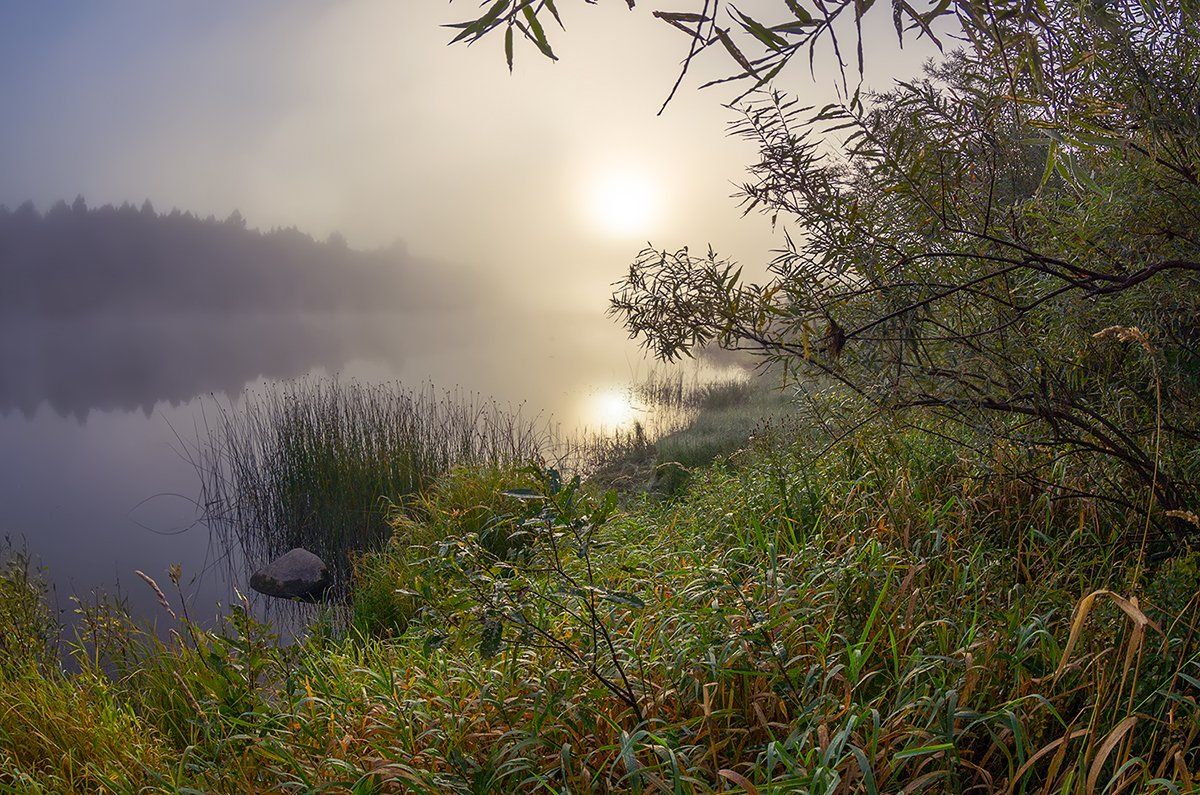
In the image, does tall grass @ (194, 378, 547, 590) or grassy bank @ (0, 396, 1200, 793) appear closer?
grassy bank @ (0, 396, 1200, 793)

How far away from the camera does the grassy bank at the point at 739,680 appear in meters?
1.99

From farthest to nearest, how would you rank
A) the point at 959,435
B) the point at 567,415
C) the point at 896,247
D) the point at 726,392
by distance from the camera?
the point at 726,392 < the point at 567,415 < the point at 959,435 < the point at 896,247

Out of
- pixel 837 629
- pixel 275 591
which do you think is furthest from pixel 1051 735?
pixel 275 591

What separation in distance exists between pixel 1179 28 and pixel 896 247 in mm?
1319

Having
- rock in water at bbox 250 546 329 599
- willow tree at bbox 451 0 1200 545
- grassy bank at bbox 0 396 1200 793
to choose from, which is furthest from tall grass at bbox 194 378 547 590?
willow tree at bbox 451 0 1200 545

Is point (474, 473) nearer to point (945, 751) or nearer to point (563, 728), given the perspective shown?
point (563, 728)

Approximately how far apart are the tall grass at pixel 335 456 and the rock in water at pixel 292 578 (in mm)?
282

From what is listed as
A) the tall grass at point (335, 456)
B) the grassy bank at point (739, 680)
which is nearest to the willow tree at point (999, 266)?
the grassy bank at point (739, 680)

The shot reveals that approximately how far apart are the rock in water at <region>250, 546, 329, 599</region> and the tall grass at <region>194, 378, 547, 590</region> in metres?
0.28

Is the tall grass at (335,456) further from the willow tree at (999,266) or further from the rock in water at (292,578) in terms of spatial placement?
the willow tree at (999,266)

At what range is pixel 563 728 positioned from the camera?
2.21 m

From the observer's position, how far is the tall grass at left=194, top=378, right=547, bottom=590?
26.6ft

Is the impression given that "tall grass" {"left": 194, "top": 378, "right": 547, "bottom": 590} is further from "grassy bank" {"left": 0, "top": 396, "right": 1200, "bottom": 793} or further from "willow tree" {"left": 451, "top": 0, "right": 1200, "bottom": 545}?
"willow tree" {"left": 451, "top": 0, "right": 1200, "bottom": 545}

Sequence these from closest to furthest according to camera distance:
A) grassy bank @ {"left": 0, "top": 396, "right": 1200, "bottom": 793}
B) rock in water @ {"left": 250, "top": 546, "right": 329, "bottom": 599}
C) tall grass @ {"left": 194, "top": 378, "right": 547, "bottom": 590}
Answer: grassy bank @ {"left": 0, "top": 396, "right": 1200, "bottom": 793}
rock in water @ {"left": 250, "top": 546, "right": 329, "bottom": 599}
tall grass @ {"left": 194, "top": 378, "right": 547, "bottom": 590}
